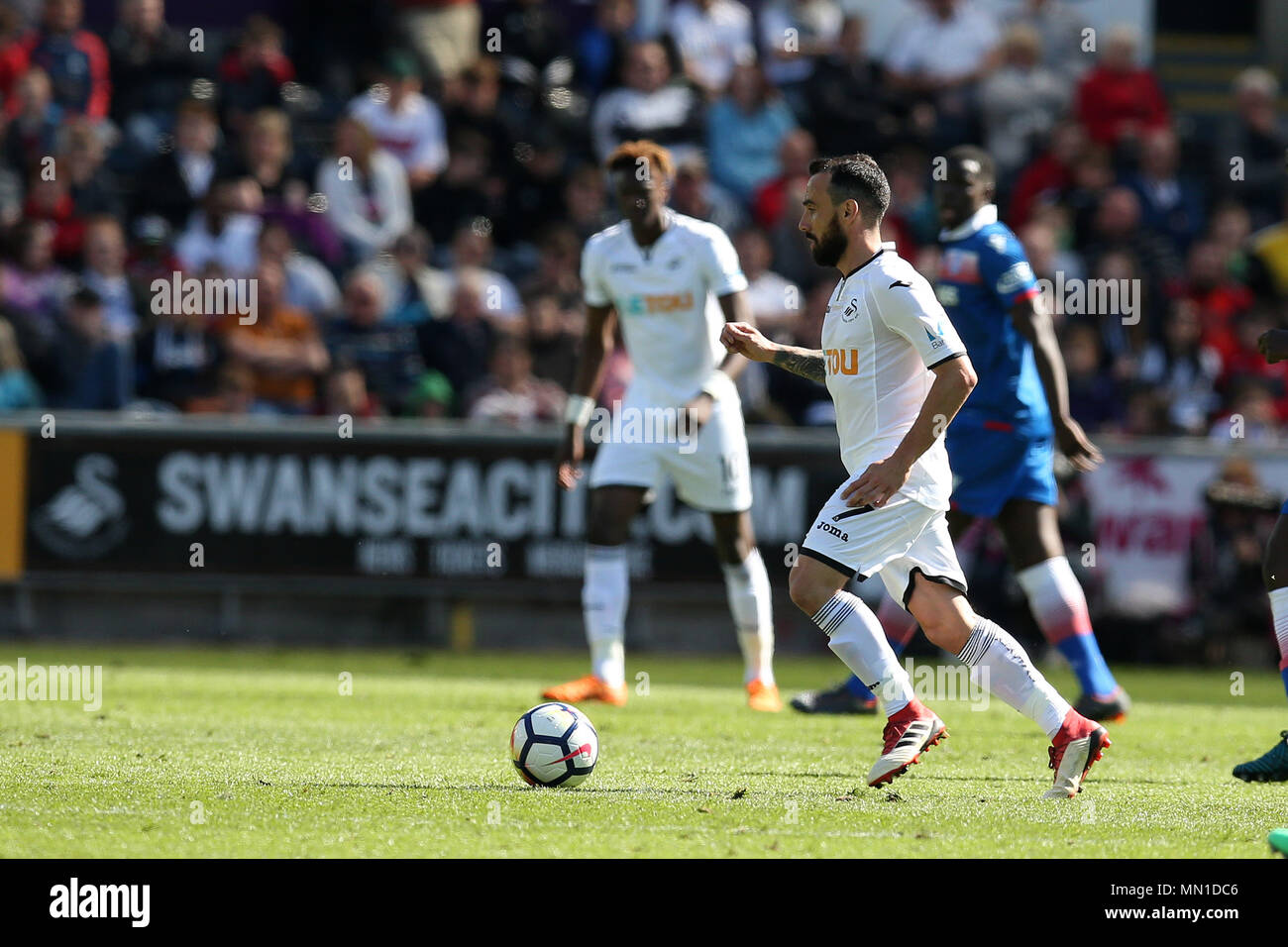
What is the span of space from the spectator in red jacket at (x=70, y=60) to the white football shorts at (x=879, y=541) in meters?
12.5

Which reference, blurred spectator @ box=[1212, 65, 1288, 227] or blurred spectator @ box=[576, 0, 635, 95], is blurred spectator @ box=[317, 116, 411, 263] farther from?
blurred spectator @ box=[1212, 65, 1288, 227]

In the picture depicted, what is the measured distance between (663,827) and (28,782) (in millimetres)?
2361

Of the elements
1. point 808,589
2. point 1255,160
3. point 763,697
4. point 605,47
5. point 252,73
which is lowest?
point 763,697

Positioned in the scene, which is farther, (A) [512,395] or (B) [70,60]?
(B) [70,60]

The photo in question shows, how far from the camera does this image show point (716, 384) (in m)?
9.65

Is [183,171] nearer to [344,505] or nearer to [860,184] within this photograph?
[344,505]

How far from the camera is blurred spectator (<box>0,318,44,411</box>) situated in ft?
46.7

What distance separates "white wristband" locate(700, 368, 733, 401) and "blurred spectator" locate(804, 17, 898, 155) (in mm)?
7755

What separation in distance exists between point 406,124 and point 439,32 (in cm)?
149

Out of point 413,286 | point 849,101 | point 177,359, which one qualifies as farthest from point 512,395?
point 849,101

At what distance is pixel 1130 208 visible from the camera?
16.5m

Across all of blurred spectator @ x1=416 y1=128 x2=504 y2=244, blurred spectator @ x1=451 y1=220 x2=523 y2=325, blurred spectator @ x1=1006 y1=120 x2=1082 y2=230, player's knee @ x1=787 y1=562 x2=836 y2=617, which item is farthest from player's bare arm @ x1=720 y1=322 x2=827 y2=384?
blurred spectator @ x1=1006 y1=120 x2=1082 y2=230

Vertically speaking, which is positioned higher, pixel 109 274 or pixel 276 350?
pixel 109 274

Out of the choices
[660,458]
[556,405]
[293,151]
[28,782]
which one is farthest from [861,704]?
[293,151]
